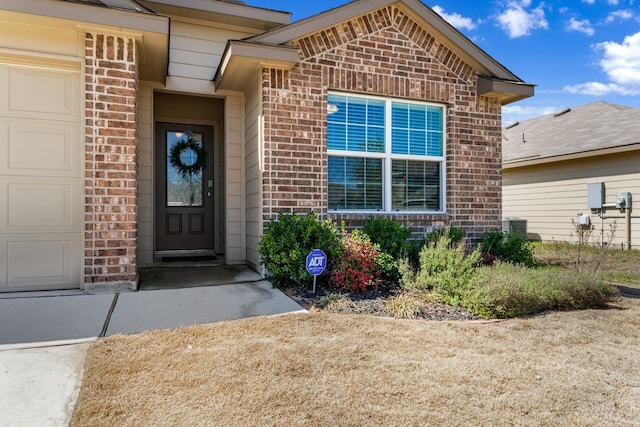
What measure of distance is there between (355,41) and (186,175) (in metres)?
3.73

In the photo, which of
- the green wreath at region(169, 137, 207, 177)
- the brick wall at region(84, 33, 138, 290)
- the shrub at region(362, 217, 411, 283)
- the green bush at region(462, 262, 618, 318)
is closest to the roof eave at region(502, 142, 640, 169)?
the green bush at region(462, 262, 618, 318)

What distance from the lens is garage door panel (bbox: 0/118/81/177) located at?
4727 mm

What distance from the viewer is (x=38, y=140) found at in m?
4.84

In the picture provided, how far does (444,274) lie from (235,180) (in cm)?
372

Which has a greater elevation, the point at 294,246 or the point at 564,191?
the point at 564,191

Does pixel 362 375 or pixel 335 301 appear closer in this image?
pixel 362 375

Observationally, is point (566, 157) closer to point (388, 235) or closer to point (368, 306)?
point (388, 235)

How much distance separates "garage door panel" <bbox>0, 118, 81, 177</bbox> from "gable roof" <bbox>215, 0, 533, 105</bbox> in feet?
7.30

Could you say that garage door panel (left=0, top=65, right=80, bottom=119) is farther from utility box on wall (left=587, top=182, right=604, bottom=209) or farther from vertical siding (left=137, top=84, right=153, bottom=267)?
utility box on wall (left=587, top=182, right=604, bottom=209)

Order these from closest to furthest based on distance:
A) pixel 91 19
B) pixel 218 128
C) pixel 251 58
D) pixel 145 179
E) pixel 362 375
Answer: pixel 362 375, pixel 91 19, pixel 251 58, pixel 145 179, pixel 218 128

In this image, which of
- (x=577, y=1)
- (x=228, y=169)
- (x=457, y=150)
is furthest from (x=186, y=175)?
(x=577, y=1)

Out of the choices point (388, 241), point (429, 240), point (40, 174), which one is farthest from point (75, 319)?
point (429, 240)

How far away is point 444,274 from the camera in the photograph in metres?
4.82

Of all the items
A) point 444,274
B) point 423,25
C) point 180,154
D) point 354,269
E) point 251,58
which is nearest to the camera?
point 444,274
